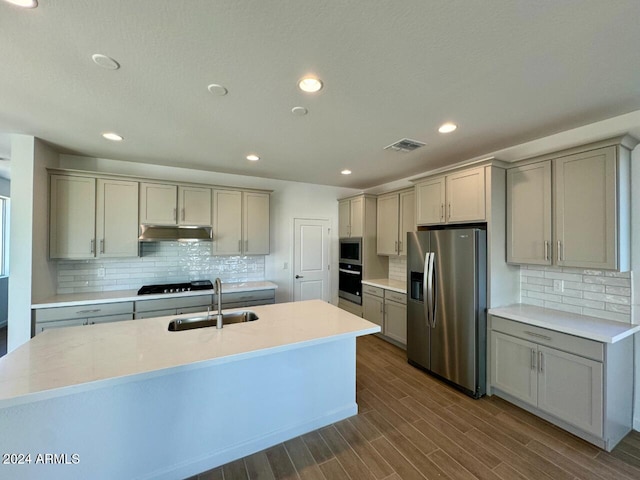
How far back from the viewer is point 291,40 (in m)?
1.38

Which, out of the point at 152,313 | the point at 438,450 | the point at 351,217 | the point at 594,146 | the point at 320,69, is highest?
the point at 320,69

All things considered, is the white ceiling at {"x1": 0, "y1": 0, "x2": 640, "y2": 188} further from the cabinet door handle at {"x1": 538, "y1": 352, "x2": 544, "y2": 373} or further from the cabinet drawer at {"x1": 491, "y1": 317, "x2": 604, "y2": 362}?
the cabinet door handle at {"x1": 538, "y1": 352, "x2": 544, "y2": 373}

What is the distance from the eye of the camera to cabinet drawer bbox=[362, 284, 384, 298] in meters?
4.11

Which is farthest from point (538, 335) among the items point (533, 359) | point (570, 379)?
point (570, 379)

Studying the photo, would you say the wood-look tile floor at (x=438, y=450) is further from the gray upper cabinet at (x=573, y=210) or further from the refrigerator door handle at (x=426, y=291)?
the gray upper cabinet at (x=573, y=210)

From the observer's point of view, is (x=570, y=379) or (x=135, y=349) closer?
(x=135, y=349)

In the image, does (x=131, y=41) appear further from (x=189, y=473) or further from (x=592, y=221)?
(x=592, y=221)

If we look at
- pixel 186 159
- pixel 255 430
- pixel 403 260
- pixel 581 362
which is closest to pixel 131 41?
pixel 186 159

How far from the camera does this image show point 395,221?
420 cm

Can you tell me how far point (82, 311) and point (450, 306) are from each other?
4.12 metres

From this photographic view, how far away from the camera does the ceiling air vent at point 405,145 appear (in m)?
2.78

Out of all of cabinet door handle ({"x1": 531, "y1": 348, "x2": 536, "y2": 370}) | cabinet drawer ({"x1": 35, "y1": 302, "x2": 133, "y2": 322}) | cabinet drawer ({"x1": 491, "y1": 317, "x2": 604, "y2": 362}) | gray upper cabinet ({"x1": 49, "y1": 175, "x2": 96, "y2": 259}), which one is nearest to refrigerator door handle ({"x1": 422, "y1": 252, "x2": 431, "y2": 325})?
cabinet drawer ({"x1": 491, "y1": 317, "x2": 604, "y2": 362})

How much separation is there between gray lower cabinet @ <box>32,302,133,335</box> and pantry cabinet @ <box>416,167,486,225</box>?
3.87m

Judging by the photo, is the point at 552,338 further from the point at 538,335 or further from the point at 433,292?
the point at 433,292
